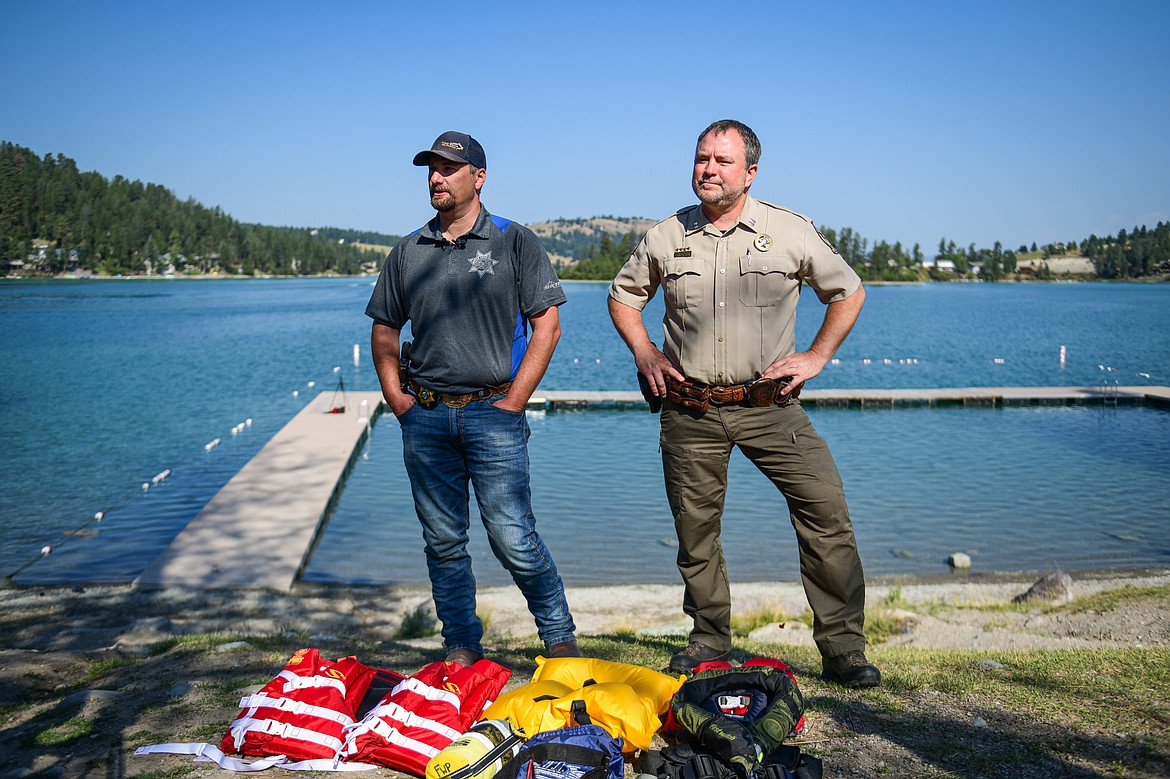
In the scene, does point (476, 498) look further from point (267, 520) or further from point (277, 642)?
point (267, 520)

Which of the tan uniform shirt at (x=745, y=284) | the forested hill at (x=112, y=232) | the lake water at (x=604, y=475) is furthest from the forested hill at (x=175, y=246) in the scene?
the tan uniform shirt at (x=745, y=284)

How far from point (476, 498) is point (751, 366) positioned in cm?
126

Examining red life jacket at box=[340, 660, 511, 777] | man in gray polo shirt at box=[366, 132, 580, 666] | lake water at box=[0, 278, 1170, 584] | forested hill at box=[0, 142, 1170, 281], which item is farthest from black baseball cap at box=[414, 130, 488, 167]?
forested hill at box=[0, 142, 1170, 281]

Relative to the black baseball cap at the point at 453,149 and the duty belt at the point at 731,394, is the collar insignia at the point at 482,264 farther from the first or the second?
the duty belt at the point at 731,394

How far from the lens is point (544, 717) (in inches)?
120

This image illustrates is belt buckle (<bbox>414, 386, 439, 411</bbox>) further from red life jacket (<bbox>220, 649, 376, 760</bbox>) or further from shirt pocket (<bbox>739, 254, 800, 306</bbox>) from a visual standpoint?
shirt pocket (<bbox>739, 254, 800, 306</bbox>)

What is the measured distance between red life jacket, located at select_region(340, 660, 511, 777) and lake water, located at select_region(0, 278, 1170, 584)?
20.2 ft

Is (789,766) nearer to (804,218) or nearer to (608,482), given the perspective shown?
(804,218)

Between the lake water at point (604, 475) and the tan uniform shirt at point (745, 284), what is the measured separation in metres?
5.90

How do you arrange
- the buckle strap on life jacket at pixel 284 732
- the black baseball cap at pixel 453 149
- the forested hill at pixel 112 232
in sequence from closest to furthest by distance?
1. the buckle strap on life jacket at pixel 284 732
2. the black baseball cap at pixel 453 149
3. the forested hill at pixel 112 232

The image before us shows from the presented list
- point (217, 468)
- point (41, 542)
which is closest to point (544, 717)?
point (41, 542)

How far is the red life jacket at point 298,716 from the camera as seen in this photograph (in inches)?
123

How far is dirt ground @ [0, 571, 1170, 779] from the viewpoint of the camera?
10.7 ft

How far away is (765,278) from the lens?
12.7 feet
